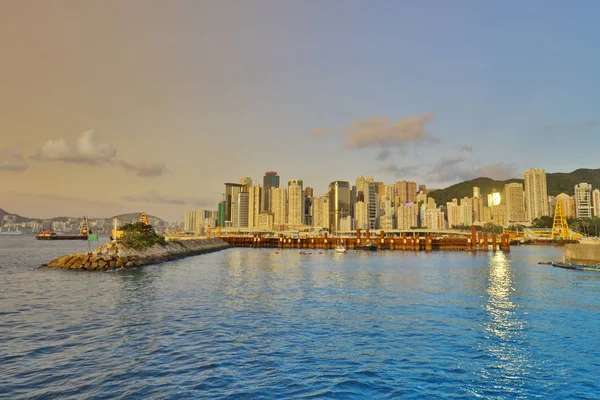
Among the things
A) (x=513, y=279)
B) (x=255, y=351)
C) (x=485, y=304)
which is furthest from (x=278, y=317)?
(x=513, y=279)

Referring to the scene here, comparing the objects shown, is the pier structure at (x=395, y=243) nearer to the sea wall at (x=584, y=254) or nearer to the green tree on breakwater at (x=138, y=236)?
the sea wall at (x=584, y=254)

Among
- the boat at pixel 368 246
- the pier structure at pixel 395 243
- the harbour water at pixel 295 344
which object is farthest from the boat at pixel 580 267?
the boat at pixel 368 246

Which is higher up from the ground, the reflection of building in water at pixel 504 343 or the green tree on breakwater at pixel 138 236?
the green tree on breakwater at pixel 138 236

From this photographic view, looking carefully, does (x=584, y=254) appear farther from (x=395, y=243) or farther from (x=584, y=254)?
(x=395, y=243)

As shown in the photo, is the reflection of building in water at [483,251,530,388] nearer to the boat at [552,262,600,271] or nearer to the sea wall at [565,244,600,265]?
the boat at [552,262,600,271]

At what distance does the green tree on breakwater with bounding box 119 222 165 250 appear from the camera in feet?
243

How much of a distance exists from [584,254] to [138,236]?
278ft

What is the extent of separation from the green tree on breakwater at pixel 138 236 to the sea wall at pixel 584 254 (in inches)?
3263

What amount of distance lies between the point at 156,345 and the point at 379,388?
1199 centimetres

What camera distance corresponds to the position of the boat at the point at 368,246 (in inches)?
5721

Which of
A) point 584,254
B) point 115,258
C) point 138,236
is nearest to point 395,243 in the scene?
point 584,254

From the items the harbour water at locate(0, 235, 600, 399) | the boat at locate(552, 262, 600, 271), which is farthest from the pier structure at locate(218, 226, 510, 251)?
the harbour water at locate(0, 235, 600, 399)

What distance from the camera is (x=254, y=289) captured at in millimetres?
41156

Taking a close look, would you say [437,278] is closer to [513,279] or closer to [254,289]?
[513,279]
